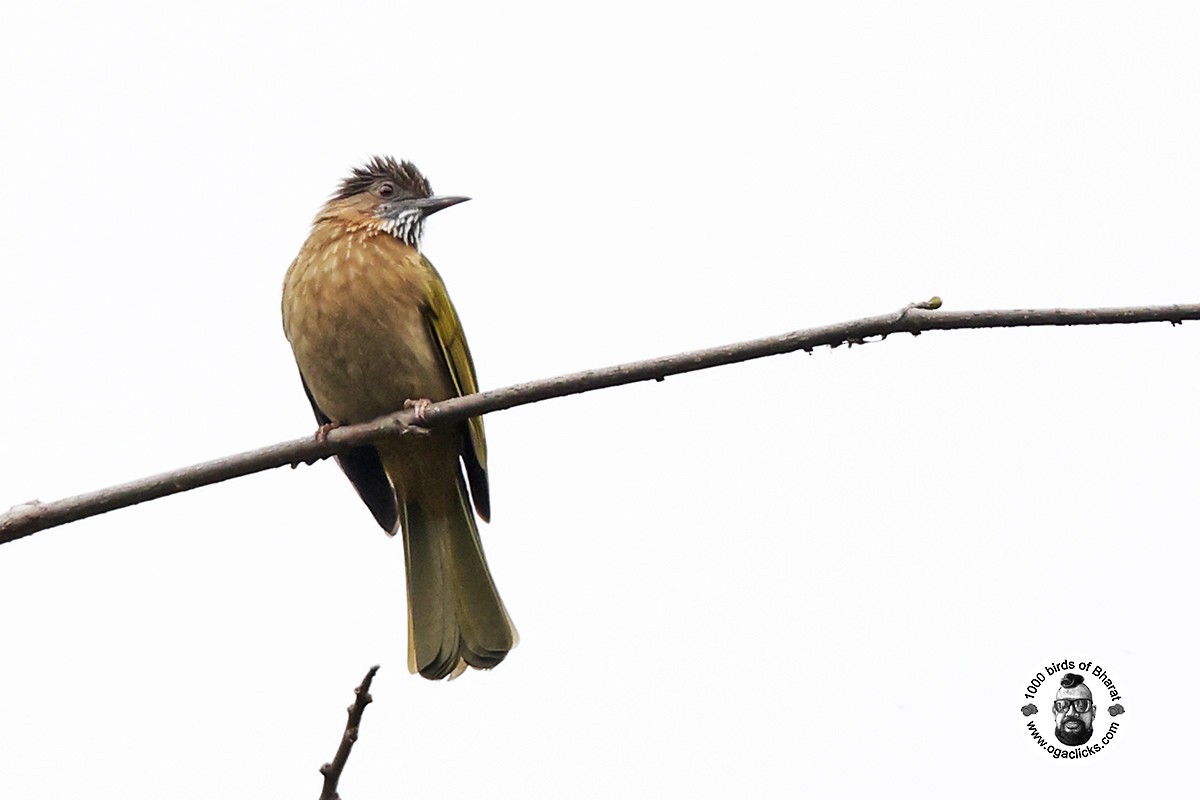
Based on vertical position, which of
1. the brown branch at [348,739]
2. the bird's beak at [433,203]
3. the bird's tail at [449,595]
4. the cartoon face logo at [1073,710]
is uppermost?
the bird's beak at [433,203]

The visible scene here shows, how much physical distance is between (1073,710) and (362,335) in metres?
3.16

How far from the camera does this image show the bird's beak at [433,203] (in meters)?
7.10

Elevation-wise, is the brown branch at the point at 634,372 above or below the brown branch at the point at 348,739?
above

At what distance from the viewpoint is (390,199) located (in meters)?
7.15

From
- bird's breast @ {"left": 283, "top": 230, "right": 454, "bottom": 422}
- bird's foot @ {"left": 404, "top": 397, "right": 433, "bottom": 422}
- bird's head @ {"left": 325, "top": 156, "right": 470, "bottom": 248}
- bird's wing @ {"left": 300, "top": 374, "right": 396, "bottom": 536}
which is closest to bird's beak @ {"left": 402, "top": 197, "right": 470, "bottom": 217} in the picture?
bird's head @ {"left": 325, "top": 156, "right": 470, "bottom": 248}

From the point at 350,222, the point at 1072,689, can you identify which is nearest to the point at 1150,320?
the point at 1072,689

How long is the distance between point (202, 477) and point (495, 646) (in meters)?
2.38

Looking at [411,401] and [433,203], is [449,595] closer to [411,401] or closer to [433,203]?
[411,401]

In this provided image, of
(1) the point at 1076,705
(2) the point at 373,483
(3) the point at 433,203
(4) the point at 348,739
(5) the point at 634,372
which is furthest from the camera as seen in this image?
(3) the point at 433,203

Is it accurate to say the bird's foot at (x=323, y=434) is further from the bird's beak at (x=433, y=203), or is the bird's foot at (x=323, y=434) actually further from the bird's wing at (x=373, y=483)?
the bird's beak at (x=433, y=203)

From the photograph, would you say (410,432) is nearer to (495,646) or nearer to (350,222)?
(495,646)

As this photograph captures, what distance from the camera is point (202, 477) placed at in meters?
3.97

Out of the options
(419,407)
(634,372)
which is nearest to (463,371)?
(419,407)

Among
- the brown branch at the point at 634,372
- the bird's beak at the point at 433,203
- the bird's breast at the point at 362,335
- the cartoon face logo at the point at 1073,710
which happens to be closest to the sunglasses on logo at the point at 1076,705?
the cartoon face logo at the point at 1073,710
